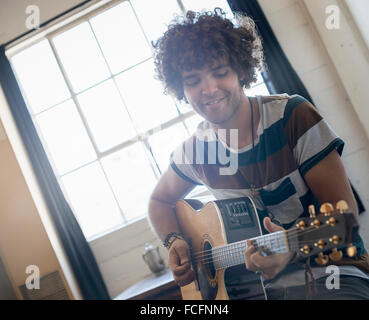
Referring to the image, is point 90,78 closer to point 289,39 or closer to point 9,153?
point 9,153

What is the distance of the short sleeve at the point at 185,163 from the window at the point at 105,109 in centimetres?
128

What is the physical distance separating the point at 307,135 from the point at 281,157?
12 centimetres

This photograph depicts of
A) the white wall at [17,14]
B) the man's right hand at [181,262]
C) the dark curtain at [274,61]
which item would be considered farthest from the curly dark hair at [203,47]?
the white wall at [17,14]

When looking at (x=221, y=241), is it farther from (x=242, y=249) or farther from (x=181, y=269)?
(x=181, y=269)

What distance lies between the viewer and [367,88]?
221 centimetres

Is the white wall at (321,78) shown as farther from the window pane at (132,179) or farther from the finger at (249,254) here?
the finger at (249,254)

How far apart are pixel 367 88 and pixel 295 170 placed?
1416 millimetres

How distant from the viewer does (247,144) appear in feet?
4.00

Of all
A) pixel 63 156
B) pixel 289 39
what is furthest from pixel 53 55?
pixel 289 39

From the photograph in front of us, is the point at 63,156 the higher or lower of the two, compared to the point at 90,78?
lower

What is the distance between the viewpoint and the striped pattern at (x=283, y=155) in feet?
3.51
